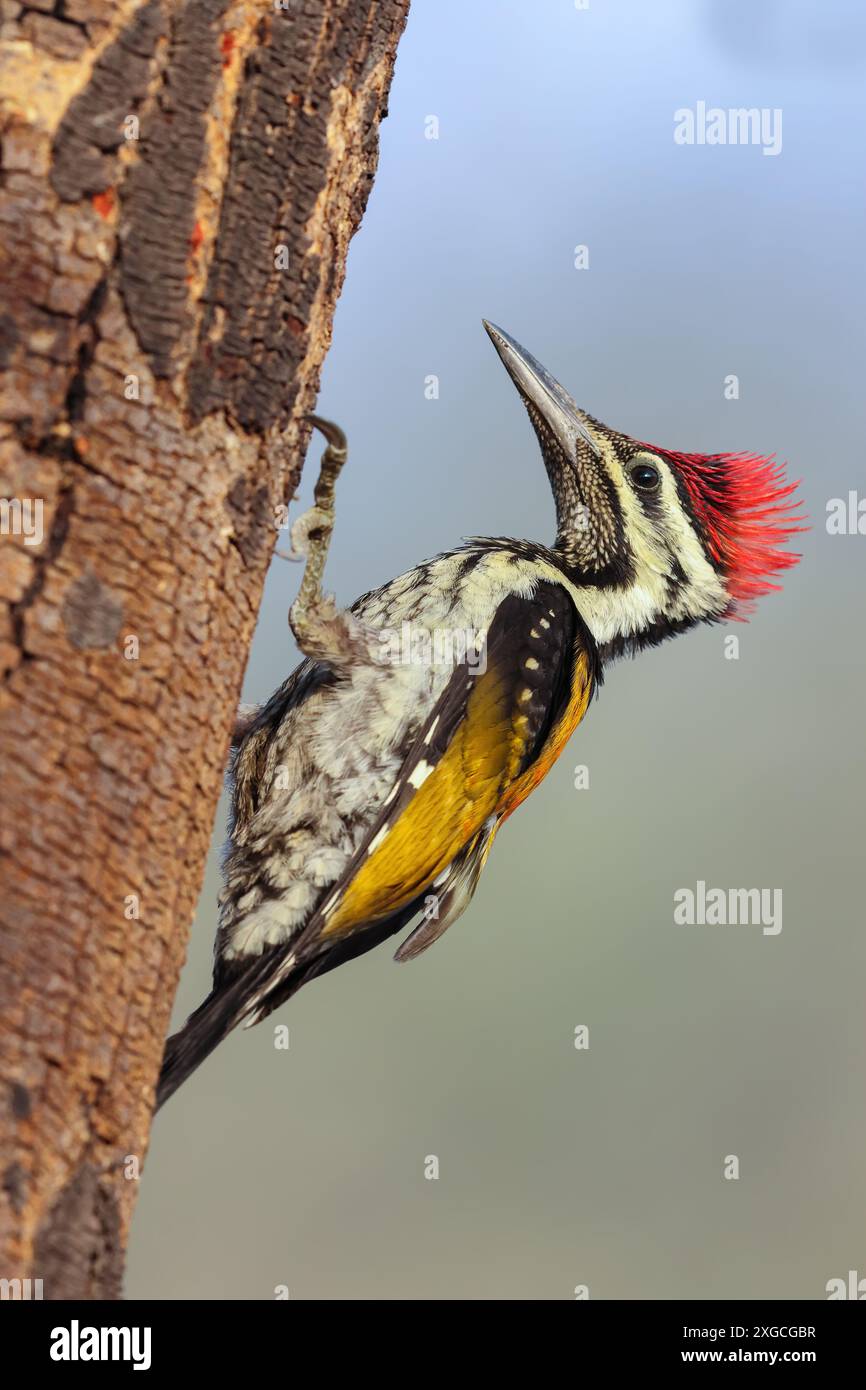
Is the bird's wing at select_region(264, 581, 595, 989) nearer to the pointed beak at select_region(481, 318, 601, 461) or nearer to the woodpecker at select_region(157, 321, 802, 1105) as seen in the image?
the woodpecker at select_region(157, 321, 802, 1105)

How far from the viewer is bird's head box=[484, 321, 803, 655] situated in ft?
12.1

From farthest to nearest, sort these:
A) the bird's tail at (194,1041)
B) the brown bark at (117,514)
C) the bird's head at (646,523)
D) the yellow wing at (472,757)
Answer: the bird's head at (646,523)
the yellow wing at (472,757)
the bird's tail at (194,1041)
the brown bark at (117,514)

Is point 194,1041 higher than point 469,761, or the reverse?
point 469,761

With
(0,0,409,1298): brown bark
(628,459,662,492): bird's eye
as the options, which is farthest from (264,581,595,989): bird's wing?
(0,0,409,1298): brown bark

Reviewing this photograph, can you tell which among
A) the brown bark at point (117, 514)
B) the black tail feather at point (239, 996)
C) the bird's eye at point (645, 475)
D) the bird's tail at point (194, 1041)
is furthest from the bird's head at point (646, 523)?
the brown bark at point (117, 514)

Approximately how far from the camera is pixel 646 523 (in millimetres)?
3740

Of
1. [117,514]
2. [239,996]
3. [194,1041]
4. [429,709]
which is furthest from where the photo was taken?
[429,709]

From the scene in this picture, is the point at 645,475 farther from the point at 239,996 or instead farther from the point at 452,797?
the point at 239,996

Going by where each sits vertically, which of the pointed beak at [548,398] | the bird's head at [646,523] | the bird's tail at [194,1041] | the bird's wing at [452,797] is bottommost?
the bird's tail at [194,1041]

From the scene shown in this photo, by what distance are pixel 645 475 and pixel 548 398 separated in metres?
0.37

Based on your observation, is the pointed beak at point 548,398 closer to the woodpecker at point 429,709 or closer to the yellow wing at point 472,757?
the woodpecker at point 429,709

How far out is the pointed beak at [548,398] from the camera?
370 cm

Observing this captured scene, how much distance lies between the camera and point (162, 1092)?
7.73 feet

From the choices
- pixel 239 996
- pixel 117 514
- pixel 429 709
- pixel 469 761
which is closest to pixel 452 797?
pixel 469 761
